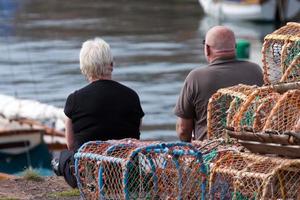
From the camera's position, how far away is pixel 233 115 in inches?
245

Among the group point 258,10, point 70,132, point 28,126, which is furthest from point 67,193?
point 258,10

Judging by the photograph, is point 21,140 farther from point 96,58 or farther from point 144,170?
point 144,170

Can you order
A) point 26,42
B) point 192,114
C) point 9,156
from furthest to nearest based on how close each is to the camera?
point 26,42 < point 9,156 < point 192,114

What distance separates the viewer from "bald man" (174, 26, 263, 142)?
740 centimetres

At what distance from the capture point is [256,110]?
19.2 feet

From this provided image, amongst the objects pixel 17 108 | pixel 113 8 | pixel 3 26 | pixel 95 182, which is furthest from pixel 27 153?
pixel 113 8

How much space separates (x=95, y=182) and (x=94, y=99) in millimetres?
840

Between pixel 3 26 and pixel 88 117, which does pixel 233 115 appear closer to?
pixel 88 117

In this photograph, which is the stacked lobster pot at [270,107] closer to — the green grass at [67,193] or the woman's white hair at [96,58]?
the woman's white hair at [96,58]

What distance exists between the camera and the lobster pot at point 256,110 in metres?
5.86

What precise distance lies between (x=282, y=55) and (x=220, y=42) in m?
0.81

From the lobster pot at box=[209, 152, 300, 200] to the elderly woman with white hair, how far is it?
53.3 inches

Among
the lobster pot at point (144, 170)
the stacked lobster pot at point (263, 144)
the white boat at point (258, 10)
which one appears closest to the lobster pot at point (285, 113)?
the stacked lobster pot at point (263, 144)

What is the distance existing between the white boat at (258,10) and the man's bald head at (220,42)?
28469 millimetres
